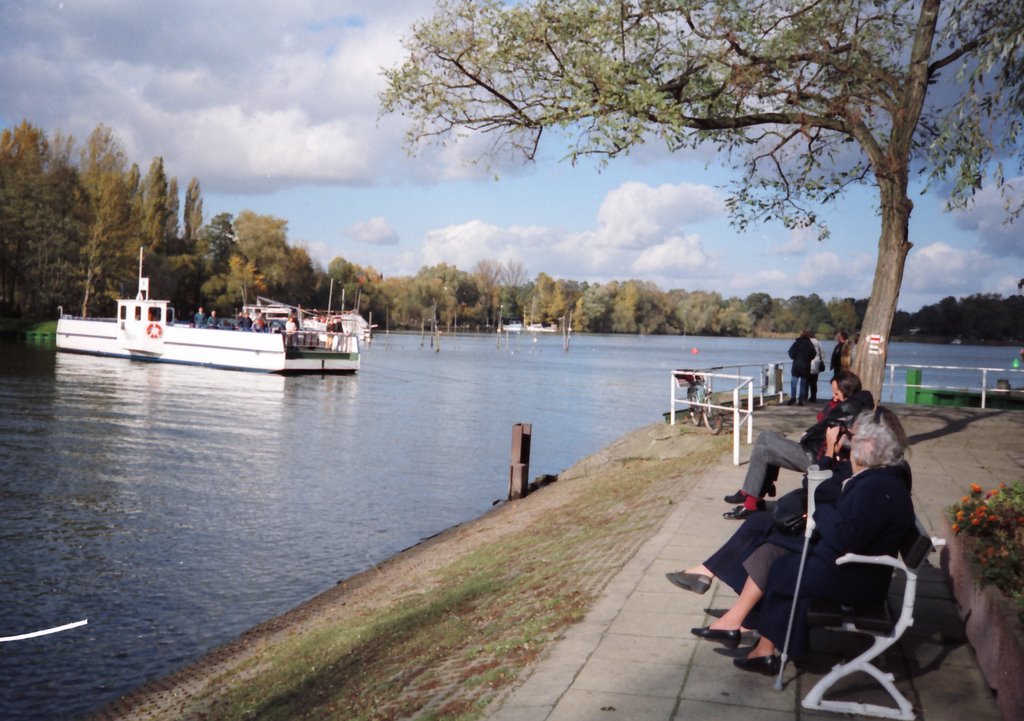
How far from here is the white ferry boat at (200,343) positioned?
5997cm

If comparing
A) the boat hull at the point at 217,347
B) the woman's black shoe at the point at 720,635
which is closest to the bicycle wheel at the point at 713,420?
the woman's black shoe at the point at 720,635

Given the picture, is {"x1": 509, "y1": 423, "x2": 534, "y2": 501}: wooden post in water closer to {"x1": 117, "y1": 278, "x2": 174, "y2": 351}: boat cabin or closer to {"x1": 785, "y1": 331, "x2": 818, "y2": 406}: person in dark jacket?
{"x1": 785, "y1": 331, "x2": 818, "y2": 406}: person in dark jacket

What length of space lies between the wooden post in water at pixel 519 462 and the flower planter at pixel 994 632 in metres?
12.6

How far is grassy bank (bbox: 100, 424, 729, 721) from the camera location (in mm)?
6199

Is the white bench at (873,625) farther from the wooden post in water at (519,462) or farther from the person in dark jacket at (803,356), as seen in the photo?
the person in dark jacket at (803,356)

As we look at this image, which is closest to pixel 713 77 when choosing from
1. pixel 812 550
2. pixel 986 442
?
pixel 986 442

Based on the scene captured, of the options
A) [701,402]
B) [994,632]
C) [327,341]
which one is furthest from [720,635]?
[327,341]

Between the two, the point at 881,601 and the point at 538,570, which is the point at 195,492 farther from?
the point at 881,601

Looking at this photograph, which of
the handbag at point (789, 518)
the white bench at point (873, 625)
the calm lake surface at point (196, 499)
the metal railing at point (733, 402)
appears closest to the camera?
the white bench at point (873, 625)

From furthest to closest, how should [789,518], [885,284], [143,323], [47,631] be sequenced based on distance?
[143,323] < [885,284] < [47,631] < [789,518]

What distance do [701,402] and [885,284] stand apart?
4.68 metres

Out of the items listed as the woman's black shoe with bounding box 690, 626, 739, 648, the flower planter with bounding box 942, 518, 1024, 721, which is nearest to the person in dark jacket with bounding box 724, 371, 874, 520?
the flower planter with bounding box 942, 518, 1024, 721

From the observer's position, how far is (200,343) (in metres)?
62.9

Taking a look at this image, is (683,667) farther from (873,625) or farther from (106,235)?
(106,235)
